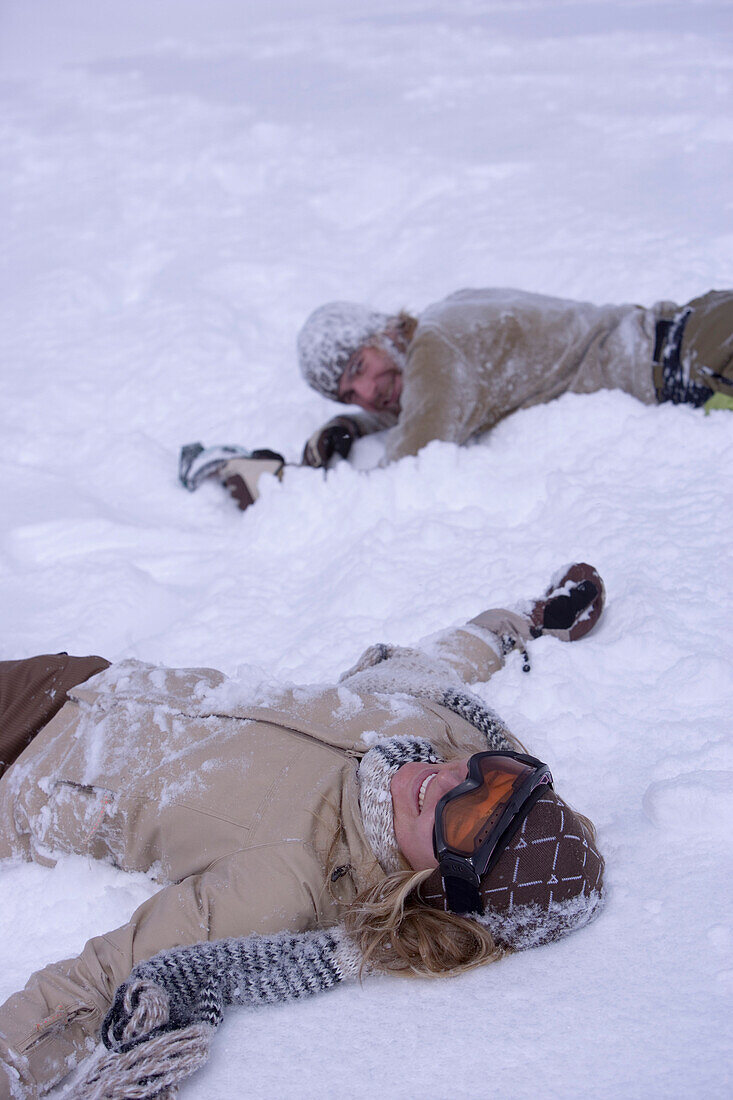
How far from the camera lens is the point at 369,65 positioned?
6.85 m

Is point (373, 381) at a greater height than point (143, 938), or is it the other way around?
point (373, 381)

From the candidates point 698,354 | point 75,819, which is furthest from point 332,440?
point 75,819

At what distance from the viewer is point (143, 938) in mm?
1162

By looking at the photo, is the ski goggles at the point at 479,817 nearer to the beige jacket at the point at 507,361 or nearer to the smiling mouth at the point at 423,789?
the smiling mouth at the point at 423,789

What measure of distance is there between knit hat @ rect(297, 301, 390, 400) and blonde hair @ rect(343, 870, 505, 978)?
2152mm

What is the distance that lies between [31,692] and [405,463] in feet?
4.44

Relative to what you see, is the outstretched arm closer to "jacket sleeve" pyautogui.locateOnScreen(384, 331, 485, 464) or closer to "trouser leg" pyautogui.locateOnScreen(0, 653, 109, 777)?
"jacket sleeve" pyautogui.locateOnScreen(384, 331, 485, 464)

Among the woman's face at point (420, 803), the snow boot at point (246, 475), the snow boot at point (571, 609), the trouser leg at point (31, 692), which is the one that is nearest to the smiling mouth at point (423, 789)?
the woman's face at point (420, 803)

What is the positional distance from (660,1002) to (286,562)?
5.62 feet

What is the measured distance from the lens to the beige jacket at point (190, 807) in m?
1.14

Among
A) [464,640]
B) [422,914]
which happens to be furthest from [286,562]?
[422,914]

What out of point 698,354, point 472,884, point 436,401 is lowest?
point 472,884

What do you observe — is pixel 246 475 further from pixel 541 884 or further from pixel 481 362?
pixel 541 884

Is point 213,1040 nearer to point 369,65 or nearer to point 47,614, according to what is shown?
point 47,614
